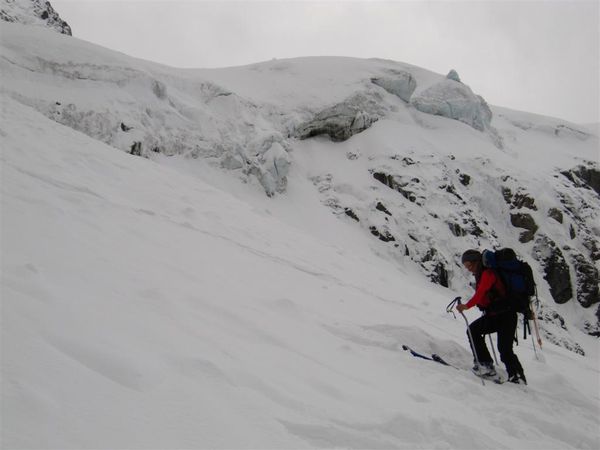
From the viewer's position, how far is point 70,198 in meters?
6.09

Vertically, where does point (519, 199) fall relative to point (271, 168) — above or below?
above

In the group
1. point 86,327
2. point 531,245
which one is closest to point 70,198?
point 86,327

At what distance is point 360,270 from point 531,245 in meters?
20.5

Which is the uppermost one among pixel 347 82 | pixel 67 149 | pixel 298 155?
pixel 347 82

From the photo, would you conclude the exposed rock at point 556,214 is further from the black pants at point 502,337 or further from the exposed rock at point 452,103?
the black pants at point 502,337

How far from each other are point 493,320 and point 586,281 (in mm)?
26360

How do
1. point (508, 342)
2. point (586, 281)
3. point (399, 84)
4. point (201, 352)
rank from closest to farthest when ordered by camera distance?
point (201, 352) < point (508, 342) < point (586, 281) < point (399, 84)

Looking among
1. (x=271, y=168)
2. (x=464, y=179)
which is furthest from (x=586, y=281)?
(x=271, y=168)

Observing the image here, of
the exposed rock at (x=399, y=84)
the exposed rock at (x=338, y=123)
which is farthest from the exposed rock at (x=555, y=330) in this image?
the exposed rock at (x=399, y=84)

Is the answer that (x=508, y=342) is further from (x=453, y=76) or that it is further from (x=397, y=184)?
(x=453, y=76)

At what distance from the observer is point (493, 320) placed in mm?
5168

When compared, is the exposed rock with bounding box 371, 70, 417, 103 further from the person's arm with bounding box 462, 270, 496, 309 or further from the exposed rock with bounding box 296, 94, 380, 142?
the person's arm with bounding box 462, 270, 496, 309

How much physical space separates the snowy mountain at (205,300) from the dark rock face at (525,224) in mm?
5587

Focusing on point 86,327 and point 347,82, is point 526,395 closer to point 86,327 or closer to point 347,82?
point 86,327
